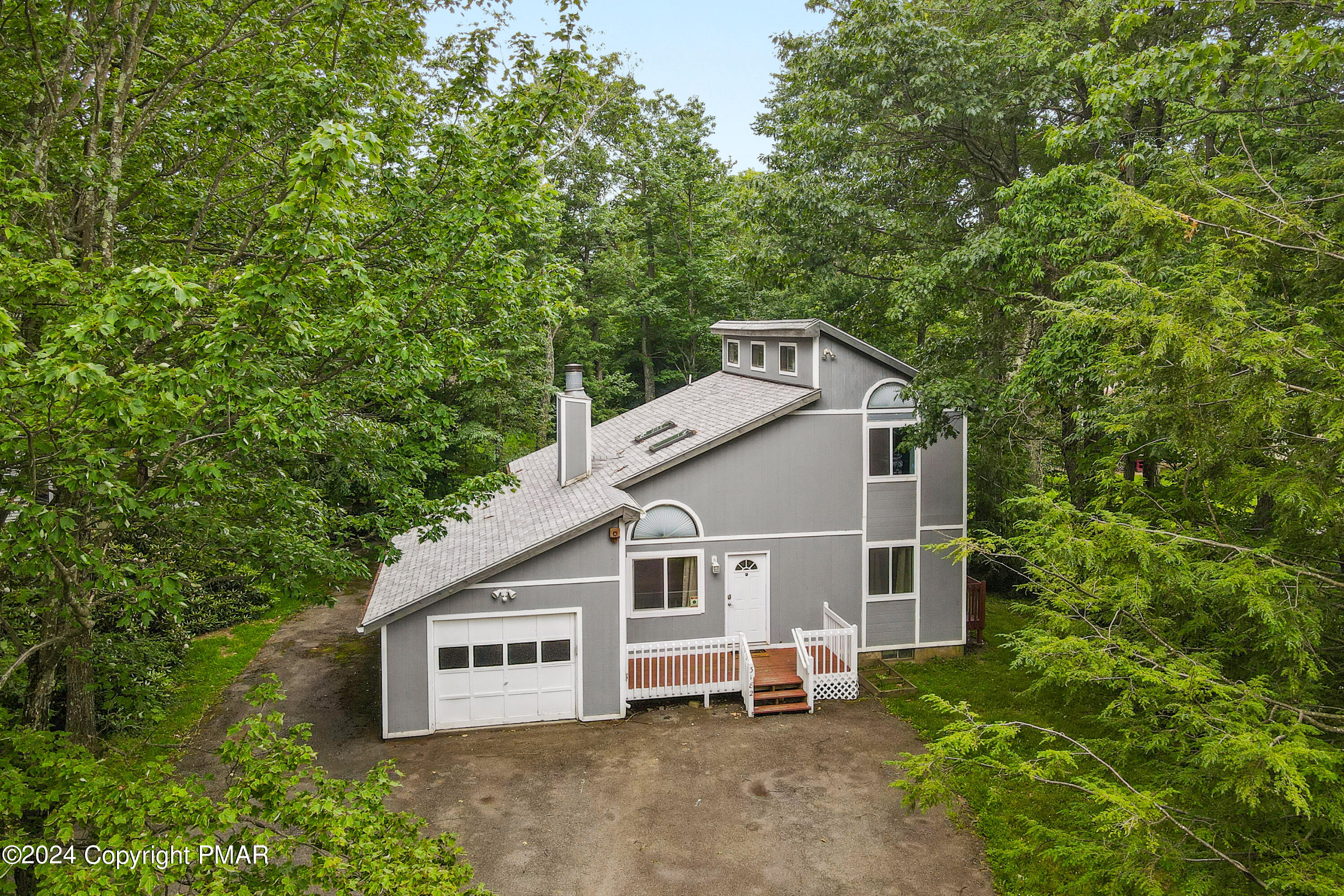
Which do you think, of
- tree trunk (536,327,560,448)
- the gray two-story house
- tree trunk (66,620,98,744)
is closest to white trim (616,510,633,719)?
the gray two-story house

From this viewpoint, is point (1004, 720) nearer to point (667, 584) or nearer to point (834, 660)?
point (834, 660)

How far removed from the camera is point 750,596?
625 inches

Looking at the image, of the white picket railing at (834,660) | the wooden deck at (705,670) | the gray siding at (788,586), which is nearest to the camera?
the wooden deck at (705,670)

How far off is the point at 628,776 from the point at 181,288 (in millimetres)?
9344

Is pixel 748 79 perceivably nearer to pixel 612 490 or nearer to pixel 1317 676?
pixel 612 490

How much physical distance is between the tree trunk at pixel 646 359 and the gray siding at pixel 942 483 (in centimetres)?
1954

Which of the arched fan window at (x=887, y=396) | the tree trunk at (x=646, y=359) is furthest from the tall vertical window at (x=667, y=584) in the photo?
the tree trunk at (x=646, y=359)

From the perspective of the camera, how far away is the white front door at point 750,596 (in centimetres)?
1575

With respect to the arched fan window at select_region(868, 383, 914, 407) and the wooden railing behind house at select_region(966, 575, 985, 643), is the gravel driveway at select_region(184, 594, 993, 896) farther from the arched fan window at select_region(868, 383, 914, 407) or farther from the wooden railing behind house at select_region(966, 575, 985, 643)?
the arched fan window at select_region(868, 383, 914, 407)

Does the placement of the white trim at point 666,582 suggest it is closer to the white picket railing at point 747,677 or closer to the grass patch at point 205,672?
the white picket railing at point 747,677

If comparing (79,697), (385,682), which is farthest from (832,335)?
(79,697)

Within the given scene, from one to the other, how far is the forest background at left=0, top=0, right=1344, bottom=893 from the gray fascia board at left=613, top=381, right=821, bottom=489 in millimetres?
2470

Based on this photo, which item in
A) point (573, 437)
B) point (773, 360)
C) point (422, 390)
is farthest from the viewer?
point (773, 360)

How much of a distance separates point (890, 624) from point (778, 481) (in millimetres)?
3827
